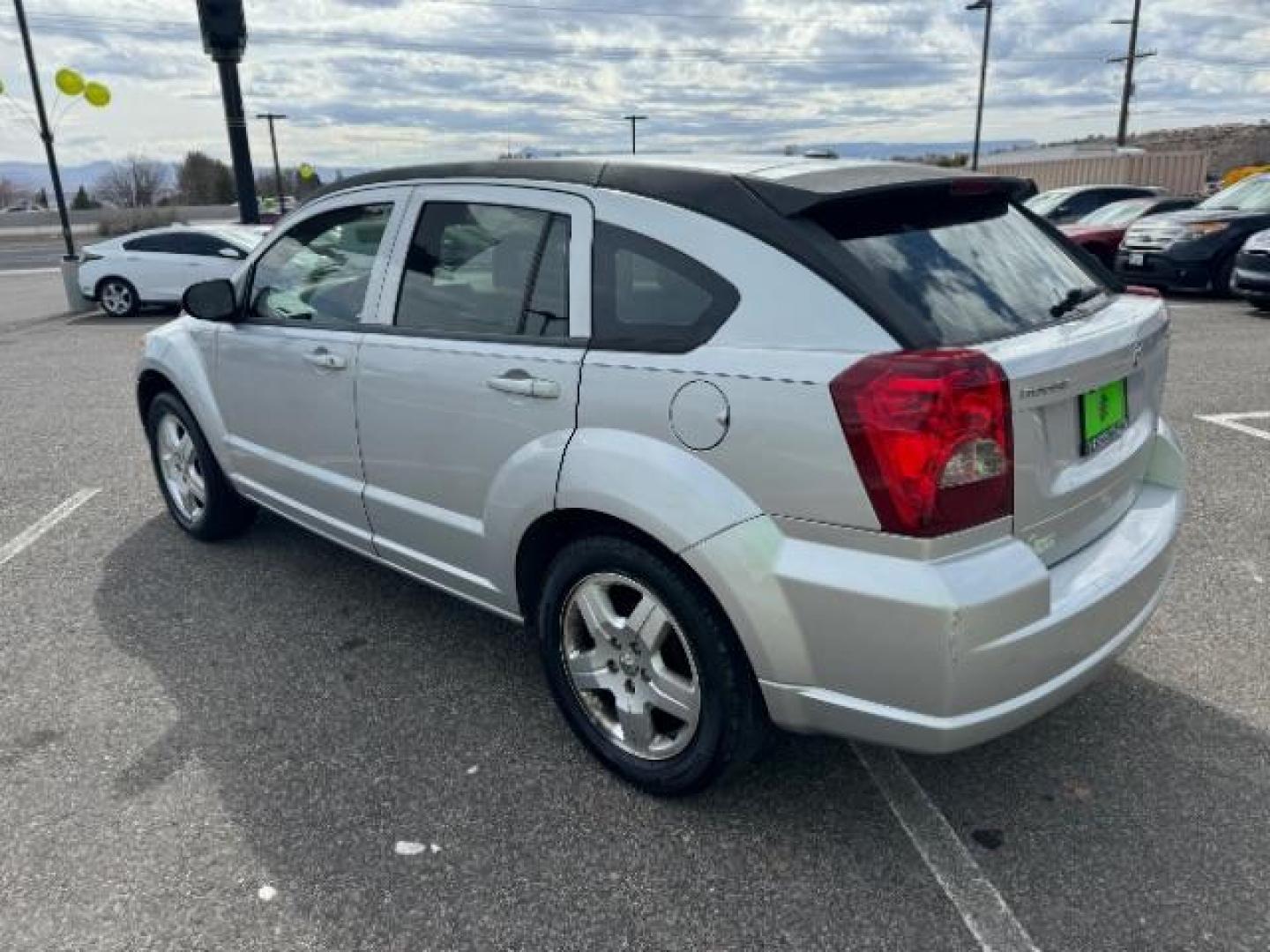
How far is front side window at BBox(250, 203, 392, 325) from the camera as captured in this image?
3.37 metres

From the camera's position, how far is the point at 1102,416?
8.04 feet

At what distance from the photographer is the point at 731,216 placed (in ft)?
7.72

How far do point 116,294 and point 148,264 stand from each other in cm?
Result: 72

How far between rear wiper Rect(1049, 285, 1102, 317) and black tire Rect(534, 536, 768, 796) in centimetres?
118

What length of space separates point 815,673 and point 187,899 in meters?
1.61

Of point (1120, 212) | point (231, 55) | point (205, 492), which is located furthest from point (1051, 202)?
point (205, 492)

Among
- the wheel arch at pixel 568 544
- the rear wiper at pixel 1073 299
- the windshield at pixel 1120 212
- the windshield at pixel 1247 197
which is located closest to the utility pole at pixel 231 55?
the wheel arch at pixel 568 544

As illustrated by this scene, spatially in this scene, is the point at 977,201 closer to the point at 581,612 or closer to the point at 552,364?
the point at 552,364

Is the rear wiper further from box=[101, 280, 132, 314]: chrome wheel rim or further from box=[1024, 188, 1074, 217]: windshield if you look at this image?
box=[1024, 188, 1074, 217]: windshield

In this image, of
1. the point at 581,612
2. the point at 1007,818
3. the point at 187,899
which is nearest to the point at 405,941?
the point at 187,899

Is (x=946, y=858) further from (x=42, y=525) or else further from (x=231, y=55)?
(x=231, y=55)

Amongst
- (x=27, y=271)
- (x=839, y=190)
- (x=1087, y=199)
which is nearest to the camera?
(x=839, y=190)

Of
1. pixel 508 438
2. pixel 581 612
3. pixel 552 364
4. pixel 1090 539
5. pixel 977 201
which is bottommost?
pixel 581 612

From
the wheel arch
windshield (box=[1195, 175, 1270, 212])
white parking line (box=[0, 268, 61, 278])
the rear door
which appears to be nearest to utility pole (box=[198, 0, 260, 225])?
the rear door
